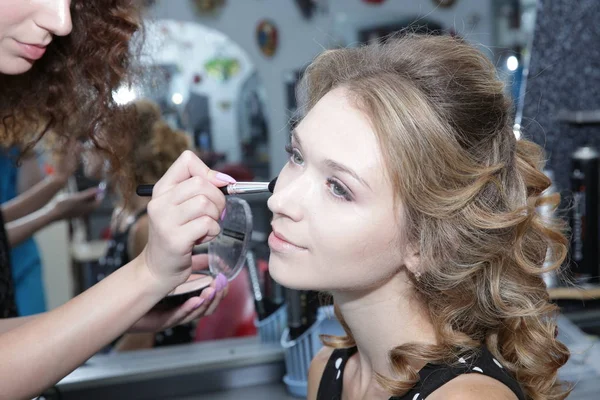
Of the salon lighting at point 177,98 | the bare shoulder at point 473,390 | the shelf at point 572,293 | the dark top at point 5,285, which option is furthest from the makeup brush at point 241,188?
the salon lighting at point 177,98

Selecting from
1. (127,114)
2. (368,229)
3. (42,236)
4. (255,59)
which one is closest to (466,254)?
(368,229)

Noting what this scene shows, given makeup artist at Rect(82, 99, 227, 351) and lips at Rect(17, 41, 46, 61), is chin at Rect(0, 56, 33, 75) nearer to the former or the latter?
lips at Rect(17, 41, 46, 61)

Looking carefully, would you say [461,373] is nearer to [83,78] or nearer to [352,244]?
[352,244]

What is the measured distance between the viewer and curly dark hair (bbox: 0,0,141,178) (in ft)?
3.80

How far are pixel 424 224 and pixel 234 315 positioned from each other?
3.36ft

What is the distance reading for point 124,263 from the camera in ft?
6.80

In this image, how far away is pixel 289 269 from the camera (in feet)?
2.85

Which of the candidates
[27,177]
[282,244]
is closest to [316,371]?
[282,244]

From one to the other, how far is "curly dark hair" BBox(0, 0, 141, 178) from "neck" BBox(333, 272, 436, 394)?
0.51 meters

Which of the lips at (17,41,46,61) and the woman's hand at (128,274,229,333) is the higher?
the lips at (17,41,46,61)

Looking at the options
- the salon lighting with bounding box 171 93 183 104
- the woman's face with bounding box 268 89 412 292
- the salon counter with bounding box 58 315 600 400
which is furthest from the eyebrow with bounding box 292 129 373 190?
the salon lighting with bounding box 171 93 183 104

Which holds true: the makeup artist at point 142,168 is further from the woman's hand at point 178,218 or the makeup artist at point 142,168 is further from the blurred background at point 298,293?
the woman's hand at point 178,218

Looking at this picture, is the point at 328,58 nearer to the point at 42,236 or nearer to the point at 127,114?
the point at 127,114

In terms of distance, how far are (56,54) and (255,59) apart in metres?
2.05
